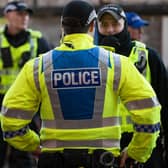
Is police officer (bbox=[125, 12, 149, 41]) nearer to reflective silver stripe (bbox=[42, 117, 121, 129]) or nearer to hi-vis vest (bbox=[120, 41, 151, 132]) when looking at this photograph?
hi-vis vest (bbox=[120, 41, 151, 132])

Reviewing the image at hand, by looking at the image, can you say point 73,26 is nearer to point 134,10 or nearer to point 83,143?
point 83,143

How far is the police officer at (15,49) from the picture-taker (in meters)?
8.03

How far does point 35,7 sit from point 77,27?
862 cm

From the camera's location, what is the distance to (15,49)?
26.5 ft

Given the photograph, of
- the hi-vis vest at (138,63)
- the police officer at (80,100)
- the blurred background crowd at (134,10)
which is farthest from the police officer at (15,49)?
the police officer at (80,100)

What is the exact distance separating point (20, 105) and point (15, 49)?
3.89 metres

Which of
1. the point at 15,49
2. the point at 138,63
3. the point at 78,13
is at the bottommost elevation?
the point at 15,49

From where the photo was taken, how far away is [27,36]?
8219 millimetres

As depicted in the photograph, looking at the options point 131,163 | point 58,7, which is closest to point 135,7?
point 58,7

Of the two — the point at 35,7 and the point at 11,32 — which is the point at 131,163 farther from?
the point at 35,7

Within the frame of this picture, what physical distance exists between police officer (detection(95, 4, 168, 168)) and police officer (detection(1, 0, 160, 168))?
0.94 m

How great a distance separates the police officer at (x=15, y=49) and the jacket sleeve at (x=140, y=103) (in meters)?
3.84

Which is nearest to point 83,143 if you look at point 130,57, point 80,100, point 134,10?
point 80,100

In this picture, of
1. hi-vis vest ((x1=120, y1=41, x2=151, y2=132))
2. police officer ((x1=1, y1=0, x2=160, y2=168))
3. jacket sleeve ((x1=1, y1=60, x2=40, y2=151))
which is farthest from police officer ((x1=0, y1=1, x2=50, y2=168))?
police officer ((x1=1, y1=0, x2=160, y2=168))
